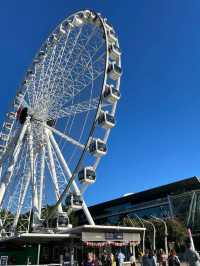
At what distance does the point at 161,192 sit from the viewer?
7612 centimetres

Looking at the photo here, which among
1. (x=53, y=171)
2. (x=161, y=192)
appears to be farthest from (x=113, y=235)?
(x=161, y=192)

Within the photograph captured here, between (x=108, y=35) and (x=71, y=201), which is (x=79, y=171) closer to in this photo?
(x=71, y=201)

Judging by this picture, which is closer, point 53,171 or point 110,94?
point 110,94

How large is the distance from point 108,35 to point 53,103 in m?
7.26

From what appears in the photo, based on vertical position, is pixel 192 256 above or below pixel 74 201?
below

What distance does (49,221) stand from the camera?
96.9 ft

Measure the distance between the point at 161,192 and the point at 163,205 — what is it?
270cm

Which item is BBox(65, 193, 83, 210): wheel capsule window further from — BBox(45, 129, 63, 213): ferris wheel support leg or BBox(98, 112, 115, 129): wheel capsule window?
BBox(98, 112, 115, 129): wheel capsule window

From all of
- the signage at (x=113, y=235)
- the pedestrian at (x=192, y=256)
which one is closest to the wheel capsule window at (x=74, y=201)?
the signage at (x=113, y=235)

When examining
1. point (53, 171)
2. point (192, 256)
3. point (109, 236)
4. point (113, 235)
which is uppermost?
point (53, 171)

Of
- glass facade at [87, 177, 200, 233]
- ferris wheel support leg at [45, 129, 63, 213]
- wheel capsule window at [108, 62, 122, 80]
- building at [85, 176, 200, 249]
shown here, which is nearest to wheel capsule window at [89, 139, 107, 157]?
ferris wheel support leg at [45, 129, 63, 213]

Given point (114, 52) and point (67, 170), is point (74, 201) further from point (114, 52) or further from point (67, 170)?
point (114, 52)

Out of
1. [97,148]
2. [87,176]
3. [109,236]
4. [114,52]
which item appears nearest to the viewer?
[87,176]

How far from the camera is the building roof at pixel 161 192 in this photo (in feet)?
232
